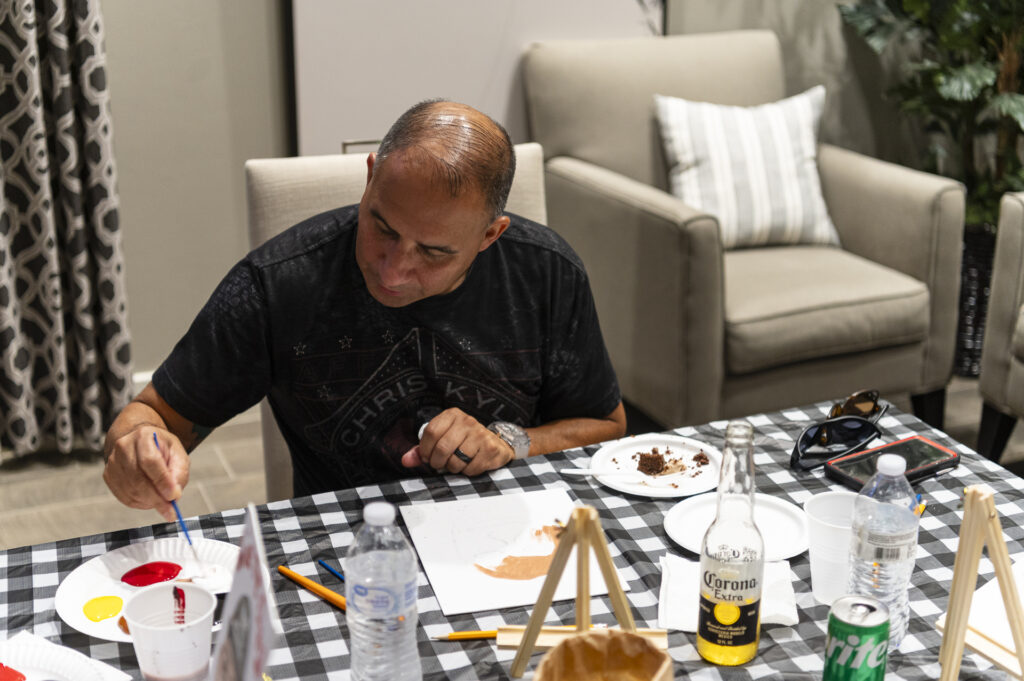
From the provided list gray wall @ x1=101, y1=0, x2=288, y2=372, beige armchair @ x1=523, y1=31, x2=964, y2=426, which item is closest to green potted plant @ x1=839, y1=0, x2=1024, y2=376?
beige armchair @ x1=523, y1=31, x2=964, y2=426

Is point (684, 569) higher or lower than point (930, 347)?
higher

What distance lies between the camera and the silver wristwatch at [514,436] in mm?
1502

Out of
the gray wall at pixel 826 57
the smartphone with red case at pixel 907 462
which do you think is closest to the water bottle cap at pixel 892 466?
the smartphone with red case at pixel 907 462

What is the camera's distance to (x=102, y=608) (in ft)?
3.65

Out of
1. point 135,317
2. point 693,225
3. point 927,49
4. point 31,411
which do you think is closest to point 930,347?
point 693,225

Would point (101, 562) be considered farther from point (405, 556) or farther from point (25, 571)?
point (405, 556)

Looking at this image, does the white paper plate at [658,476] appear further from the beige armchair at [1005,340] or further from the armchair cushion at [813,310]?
the beige armchair at [1005,340]

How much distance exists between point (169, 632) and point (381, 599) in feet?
0.59

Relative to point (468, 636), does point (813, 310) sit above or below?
below

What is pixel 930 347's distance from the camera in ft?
9.45

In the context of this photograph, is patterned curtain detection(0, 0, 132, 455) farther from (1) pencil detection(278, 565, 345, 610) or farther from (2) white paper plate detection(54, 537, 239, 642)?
(1) pencil detection(278, 565, 345, 610)

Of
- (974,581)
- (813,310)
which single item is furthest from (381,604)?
A: (813,310)

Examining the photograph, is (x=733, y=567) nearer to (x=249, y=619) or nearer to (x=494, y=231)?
(x=249, y=619)

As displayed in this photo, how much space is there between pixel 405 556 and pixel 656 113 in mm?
2259
